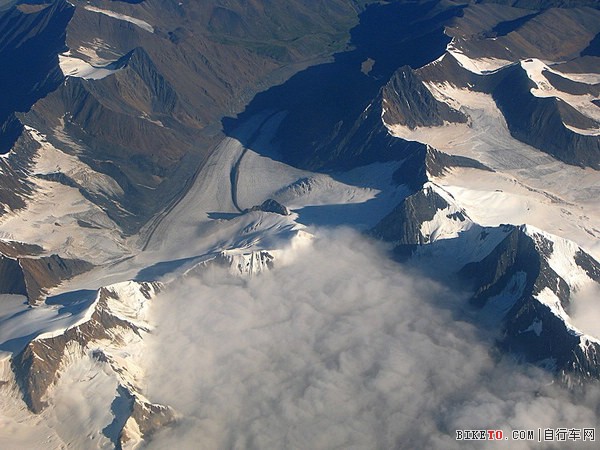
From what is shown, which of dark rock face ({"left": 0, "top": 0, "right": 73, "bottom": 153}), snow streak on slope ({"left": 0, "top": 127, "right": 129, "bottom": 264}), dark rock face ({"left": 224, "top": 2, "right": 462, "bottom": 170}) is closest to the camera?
snow streak on slope ({"left": 0, "top": 127, "right": 129, "bottom": 264})

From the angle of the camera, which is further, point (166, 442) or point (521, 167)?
point (521, 167)

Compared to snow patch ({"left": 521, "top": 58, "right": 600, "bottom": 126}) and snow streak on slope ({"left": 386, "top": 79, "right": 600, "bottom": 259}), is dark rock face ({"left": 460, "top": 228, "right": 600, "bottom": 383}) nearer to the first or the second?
snow streak on slope ({"left": 386, "top": 79, "right": 600, "bottom": 259})

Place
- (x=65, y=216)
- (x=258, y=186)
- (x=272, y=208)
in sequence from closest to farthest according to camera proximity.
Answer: (x=65, y=216)
(x=272, y=208)
(x=258, y=186)

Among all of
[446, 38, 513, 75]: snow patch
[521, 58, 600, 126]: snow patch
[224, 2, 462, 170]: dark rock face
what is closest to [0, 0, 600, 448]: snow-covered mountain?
[224, 2, 462, 170]: dark rock face

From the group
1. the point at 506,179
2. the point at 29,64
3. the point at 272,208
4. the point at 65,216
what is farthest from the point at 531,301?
the point at 29,64

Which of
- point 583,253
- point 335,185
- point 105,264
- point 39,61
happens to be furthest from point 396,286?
point 39,61

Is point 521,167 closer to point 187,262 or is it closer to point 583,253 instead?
point 583,253

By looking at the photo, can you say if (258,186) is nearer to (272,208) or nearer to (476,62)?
(272,208)
